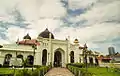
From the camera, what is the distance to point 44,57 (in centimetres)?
3875

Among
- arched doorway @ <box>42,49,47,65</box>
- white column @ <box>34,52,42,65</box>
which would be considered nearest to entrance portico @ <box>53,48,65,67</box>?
arched doorway @ <box>42,49,47,65</box>

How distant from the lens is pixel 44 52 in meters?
38.8

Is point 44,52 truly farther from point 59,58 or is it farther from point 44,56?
point 59,58

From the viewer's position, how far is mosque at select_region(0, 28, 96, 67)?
111 ft

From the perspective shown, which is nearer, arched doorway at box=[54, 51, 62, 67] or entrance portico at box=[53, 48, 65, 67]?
entrance portico at box=[53, 48, 65, 67]

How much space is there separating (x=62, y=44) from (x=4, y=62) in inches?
644

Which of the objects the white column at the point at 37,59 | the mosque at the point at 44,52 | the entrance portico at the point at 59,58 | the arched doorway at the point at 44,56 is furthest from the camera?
the entrance portico at the point at 59,58

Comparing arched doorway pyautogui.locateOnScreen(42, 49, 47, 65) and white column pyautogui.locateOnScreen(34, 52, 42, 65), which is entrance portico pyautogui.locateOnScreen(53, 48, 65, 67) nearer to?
arched doorway pyautogui.locateOnScreen(42, 49, 47, 65)

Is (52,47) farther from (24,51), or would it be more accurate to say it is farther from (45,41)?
(24,51)

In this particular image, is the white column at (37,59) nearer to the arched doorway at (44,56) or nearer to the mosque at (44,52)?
the mosque at (44,52)

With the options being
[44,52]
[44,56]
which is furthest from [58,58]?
[44,52]

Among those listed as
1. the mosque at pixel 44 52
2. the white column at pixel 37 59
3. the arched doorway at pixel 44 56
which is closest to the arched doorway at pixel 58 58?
the mosque at pixel 44 52

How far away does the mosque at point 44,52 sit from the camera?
3394 centimetres

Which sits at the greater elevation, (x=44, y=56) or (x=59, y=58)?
(x=44, y=56)
